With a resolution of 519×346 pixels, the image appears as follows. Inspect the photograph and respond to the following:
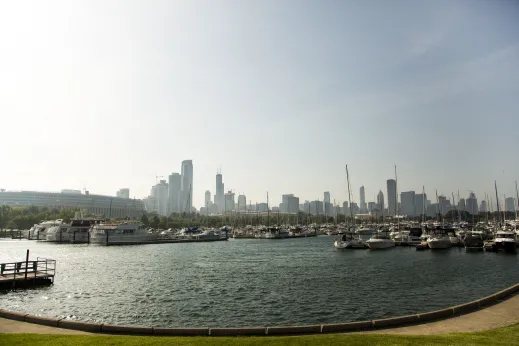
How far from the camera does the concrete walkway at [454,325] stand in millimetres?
18078

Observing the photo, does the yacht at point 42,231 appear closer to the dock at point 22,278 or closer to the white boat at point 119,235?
the white boat at point 119,235

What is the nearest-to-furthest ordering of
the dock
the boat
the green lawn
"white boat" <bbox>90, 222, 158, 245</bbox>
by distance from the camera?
the green lawn, the dock, the boat, "white boat" <bbox>90, 222, 158, 245</bbox>

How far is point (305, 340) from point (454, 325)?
8446 millimetres

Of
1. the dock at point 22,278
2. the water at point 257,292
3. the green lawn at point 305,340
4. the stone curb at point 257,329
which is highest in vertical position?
the green lawn at point 305,340

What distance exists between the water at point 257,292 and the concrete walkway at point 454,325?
9.84 m

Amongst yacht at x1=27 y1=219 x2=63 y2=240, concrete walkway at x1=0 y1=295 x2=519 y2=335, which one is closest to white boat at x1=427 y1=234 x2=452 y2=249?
concrete walkway at x1=0 y1=295 x2=519 y2=335

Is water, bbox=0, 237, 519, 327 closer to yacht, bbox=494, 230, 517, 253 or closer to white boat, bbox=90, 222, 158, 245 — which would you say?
yacht, bbox=494, 230, 517, 253

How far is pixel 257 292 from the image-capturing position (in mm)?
40750

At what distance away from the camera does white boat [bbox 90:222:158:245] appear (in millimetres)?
129500

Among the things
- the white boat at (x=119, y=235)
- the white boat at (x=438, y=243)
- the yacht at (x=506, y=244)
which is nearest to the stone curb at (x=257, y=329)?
the yacht at (x=506, y=244)

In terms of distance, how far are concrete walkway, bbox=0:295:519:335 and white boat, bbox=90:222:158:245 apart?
11456 centimetres

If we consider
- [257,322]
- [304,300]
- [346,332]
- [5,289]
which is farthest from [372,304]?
[5,289]

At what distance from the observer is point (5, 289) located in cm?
4288

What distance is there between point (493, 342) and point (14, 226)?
234 meters
